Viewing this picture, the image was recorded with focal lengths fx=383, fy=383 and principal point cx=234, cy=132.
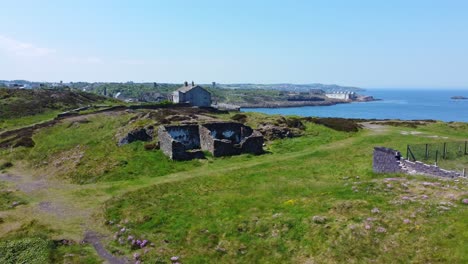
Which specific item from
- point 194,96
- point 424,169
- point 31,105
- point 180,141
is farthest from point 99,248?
point 31,105

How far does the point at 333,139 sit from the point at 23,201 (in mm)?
33751

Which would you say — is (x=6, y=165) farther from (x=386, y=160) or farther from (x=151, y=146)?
(x=386, y=160)

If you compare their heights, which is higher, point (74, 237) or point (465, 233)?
point (465, 233)

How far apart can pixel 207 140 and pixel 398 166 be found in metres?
20.9

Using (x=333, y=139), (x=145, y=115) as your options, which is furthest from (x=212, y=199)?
(x=145, y=115)

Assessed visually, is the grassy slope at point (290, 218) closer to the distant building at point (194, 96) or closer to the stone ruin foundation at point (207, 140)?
the stone ruin foundation at point (207, 140)

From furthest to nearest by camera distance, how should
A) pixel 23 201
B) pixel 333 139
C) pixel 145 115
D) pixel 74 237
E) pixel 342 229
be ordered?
1. pixel 145 115
2. pixel 333 139
3. pixel 23 201
4. pixel 74 237
5. pixel 342 229

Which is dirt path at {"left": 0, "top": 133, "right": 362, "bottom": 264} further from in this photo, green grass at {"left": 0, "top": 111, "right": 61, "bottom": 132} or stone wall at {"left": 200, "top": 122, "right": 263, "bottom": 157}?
green grass at {"left": 0, "top": 111, "right": 61, "bottom": 132}

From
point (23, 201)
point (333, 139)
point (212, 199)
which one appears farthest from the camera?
point (333, 139)

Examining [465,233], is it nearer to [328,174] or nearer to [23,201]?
[328,174]

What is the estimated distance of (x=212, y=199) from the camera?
90.2 feet

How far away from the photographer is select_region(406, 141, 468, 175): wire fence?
28922 mm

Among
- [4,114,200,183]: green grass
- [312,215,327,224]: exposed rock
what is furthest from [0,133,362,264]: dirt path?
[312,215,327,224]: exposed rock

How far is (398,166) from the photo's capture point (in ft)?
96.3
